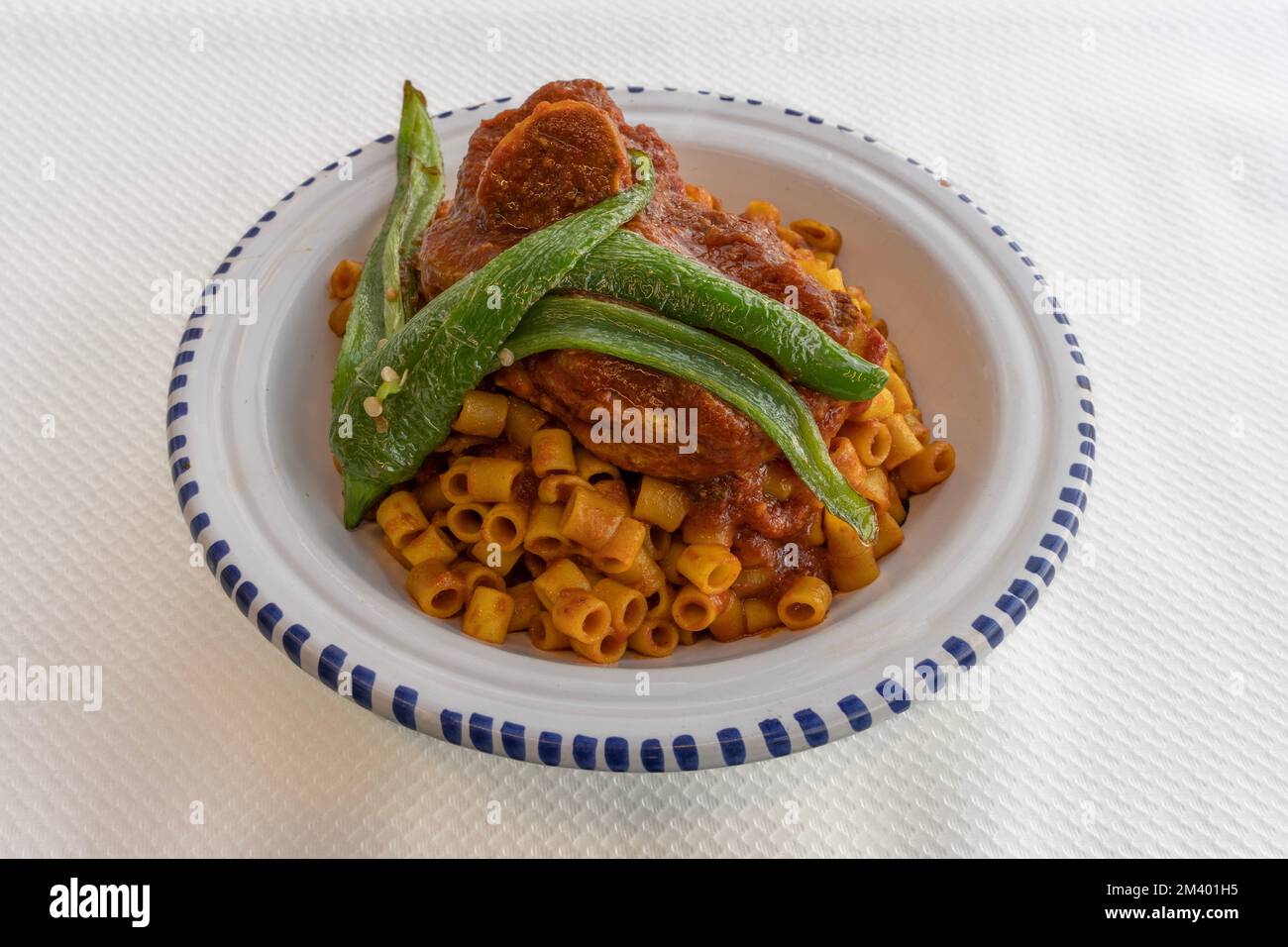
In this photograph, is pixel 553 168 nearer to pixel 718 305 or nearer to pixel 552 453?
pixel 718 305

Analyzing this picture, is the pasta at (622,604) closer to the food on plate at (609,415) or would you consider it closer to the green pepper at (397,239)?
the food on plate at (609,415)

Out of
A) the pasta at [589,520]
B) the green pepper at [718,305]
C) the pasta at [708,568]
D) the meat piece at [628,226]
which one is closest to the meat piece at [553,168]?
the meat piece at [628,226]

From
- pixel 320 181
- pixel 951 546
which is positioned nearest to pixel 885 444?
pixel 951 546

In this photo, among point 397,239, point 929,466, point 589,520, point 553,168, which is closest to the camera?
point 589,520

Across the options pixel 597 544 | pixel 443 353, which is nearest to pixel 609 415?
pixel 597 544

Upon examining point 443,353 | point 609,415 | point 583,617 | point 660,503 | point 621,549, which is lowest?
point 583,617

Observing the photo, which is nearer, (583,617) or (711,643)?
(583,617)

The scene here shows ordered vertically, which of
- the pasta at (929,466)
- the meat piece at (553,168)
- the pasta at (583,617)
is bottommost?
the pasta at (583,617)
